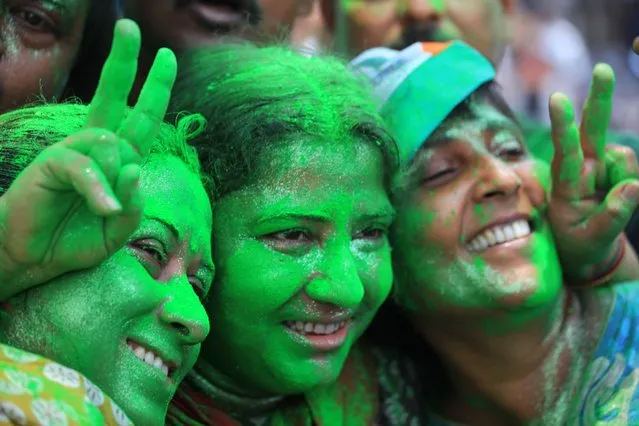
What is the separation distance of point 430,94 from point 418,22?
0.58 m

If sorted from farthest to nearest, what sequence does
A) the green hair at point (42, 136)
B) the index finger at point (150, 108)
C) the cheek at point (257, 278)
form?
1. the cheek at point (257, 278)
2. the green hair at point (42, 136)
3. the index finger at point (150, 108)

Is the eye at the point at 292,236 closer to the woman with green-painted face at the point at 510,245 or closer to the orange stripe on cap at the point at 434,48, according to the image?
the woman with green-painted face at the point at 510,245

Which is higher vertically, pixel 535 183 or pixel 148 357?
pixel 148 357

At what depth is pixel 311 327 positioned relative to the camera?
1.74 metres

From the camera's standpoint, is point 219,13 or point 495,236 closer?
point 495,236

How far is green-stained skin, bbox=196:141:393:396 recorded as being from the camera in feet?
5.53

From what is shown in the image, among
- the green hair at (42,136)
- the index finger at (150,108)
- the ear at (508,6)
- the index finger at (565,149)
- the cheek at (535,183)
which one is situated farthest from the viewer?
the ear at (508,6)

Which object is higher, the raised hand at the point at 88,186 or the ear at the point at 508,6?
the raised hand at the point at 88,186

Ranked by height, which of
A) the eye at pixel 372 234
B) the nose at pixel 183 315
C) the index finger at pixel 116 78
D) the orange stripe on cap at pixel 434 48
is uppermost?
the index finger at pixel 116 78

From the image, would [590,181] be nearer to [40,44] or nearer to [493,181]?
[493,181]

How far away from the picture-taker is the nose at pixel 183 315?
1.43 meters

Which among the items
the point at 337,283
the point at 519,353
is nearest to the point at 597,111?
the point at 519,353

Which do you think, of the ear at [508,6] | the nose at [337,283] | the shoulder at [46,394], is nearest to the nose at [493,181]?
the nose at [337,283]

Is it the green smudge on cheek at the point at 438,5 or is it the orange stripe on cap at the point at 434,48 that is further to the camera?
the green smudge on cheek at the point at 438,5
